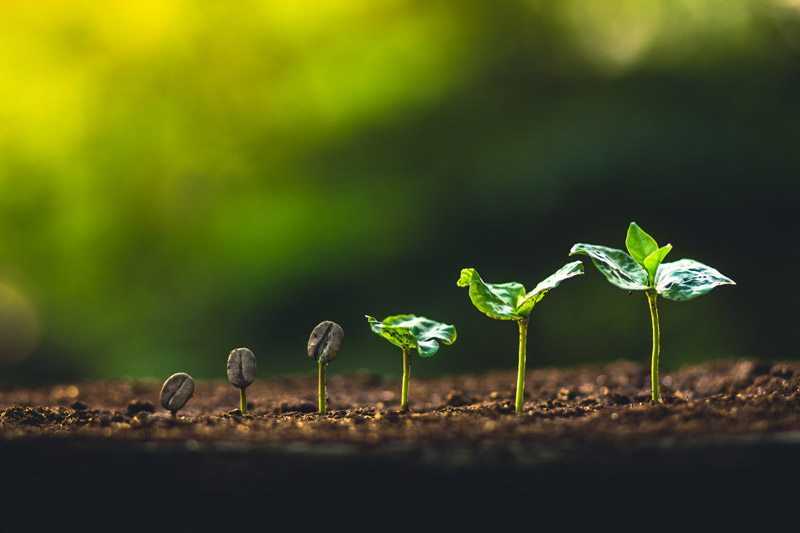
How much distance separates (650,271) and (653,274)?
10 millimetres

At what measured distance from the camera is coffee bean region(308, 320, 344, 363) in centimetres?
208

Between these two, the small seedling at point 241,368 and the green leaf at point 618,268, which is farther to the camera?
the small seedling at point 241,368

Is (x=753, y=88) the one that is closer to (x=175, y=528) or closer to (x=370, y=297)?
(x=370, y=297)

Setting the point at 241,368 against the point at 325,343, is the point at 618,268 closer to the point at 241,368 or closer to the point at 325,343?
the point at 325,343

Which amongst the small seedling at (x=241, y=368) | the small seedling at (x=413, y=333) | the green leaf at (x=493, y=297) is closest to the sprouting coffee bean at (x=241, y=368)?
the small seedling at (x=241, y=368)

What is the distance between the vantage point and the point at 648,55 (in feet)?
17.6

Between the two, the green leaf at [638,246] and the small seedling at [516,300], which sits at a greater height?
the green leaf at [638,246]

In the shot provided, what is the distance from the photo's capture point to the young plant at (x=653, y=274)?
190 cm

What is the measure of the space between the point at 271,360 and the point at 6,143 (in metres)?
2.46

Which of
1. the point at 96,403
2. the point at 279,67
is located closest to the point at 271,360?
the point at 279,67

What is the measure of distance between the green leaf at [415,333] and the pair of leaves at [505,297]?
0.37ft

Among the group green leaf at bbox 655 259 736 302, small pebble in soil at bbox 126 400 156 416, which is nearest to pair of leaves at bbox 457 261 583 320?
green leaf at bbox 655 259 736 302

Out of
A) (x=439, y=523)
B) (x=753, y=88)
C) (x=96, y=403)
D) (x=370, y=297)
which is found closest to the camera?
(x=439, y=523)

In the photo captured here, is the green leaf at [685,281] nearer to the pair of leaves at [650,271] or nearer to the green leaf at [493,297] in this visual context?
the pair of leaves at [650,271]
